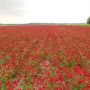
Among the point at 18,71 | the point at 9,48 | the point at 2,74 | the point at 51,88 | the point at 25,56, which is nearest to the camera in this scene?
the point at 51,88

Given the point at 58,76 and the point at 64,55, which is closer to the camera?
the point at 58,76

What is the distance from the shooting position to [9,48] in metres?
10.2

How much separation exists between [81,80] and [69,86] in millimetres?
483

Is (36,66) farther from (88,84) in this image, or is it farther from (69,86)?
(88,84)

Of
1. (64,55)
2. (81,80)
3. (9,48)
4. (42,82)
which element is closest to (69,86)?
(81,80)

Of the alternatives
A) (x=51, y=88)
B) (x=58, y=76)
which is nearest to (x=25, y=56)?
(x=58, y=76)

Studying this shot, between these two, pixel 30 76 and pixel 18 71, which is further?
pixel 18 71

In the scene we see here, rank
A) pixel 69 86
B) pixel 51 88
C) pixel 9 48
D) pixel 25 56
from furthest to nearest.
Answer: pixel 9 48 < pixel 25 56 < pixel 69 86 < pixel 51 88

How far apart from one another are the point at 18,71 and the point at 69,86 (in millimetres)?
2220

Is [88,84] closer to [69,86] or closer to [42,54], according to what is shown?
[69,86]

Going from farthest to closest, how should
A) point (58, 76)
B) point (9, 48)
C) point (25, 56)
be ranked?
point (9, 48) < point (25, 56) < point (58, 76)

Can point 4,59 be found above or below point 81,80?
below

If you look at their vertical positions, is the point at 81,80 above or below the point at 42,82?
above

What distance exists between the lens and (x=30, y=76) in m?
5.63
